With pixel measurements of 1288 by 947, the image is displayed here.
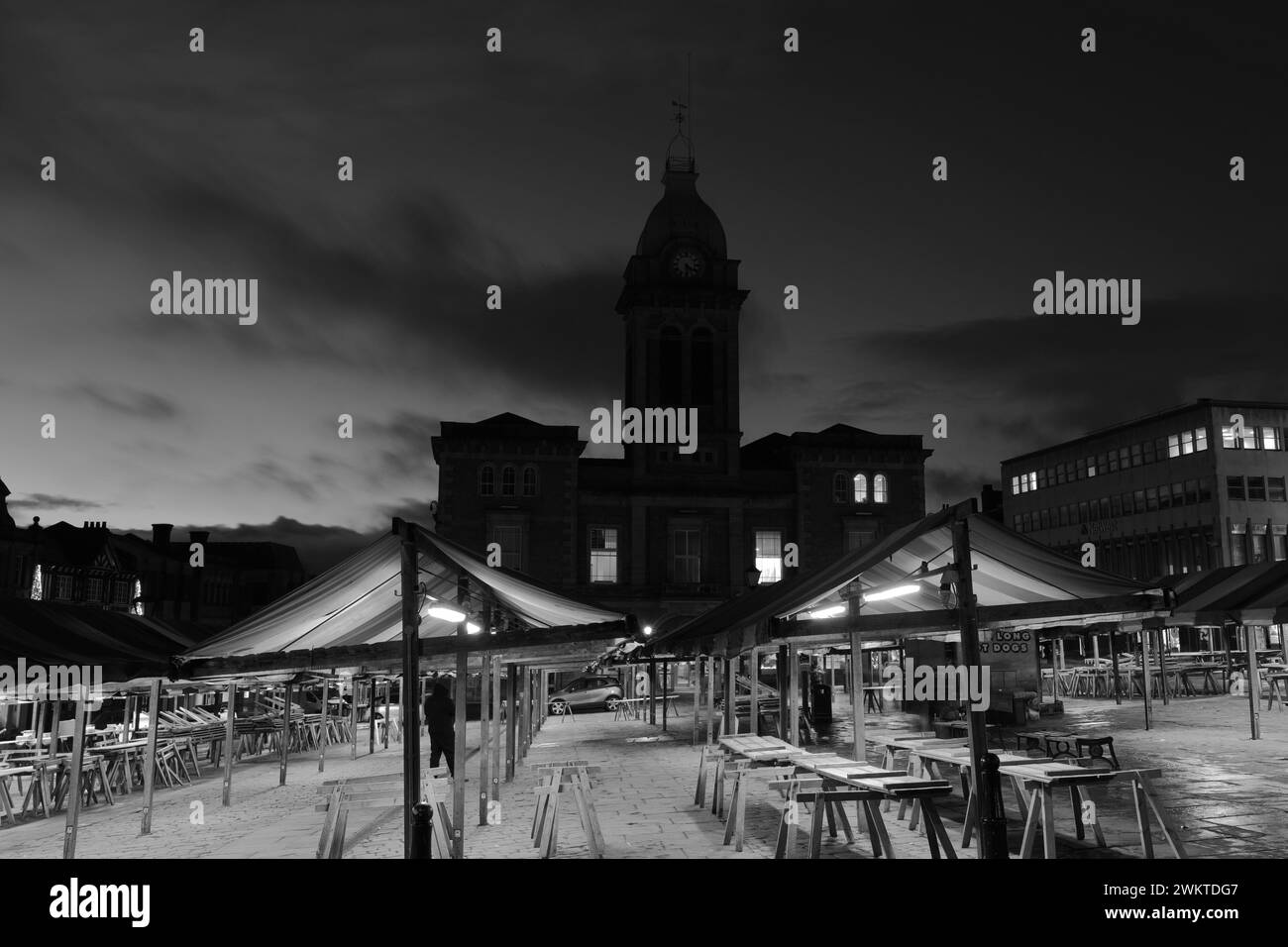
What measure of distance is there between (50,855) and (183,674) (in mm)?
4950

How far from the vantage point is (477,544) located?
52031mm

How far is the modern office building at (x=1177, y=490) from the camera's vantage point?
207 ft

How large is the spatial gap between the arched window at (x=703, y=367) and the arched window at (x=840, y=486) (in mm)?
7926

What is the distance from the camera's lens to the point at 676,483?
54062 mm

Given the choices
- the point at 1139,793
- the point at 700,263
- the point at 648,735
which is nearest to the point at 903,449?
the point at 700,263

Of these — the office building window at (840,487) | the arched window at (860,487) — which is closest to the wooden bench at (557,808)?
the office building window at (840,487)

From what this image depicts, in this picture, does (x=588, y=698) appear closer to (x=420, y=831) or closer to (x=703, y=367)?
(x=703, y=367)

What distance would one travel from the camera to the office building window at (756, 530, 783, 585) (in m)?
54.6

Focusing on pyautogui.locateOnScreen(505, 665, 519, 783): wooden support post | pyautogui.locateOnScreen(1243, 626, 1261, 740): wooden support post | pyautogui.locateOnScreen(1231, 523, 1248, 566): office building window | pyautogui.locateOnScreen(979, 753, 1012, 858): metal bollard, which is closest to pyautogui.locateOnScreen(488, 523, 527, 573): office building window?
pyautogui.locateOnScreen(505, 665, 519, 783): wooden support post

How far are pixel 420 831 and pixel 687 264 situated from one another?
50786 millimetres

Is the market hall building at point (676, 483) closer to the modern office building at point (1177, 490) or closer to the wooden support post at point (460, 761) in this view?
the modern office building at point (1177, 490)

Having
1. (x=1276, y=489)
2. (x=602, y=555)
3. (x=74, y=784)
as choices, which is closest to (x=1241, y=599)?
(x=74, y=784)

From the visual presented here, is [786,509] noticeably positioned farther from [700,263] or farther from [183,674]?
[183,674]

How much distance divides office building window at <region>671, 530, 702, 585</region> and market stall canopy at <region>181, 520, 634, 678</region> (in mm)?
41322
